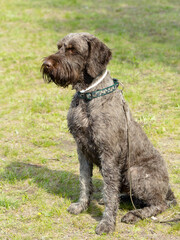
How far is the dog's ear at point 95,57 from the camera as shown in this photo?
4879mm

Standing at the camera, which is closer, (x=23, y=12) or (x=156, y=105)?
(x=156, y=105)

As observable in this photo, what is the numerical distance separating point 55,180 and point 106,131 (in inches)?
71.3

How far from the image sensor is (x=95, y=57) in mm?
4883

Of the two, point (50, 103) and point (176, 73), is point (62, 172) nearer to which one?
point (50, 103)

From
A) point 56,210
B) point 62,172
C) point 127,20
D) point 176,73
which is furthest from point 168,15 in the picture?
point 56,210

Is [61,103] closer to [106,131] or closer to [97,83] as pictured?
[97,83]

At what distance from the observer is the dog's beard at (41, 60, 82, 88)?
187 inches

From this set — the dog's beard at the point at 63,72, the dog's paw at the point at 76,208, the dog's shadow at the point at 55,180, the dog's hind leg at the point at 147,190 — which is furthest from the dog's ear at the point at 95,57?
the dog's shadow at the point at 55,180

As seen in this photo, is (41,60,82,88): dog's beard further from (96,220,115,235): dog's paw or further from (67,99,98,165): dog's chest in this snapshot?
(96,220,115,235): dog's paw

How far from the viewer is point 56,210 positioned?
17.4 ft

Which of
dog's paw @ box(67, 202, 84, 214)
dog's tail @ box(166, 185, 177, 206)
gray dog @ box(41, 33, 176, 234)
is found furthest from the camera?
dog's tail @ box(166, 185, 177, 206)

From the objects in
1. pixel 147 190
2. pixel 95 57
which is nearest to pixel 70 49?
pixel 95 57

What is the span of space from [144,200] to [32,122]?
13.4ft

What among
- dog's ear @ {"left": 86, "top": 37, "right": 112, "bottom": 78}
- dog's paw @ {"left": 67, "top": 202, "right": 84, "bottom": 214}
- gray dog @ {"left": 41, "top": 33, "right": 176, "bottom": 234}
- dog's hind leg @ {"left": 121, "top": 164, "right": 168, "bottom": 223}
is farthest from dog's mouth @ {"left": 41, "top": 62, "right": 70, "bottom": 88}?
dog's paw @ {"left": 67, "top": 202, "right": 84, "bottom": 214}
